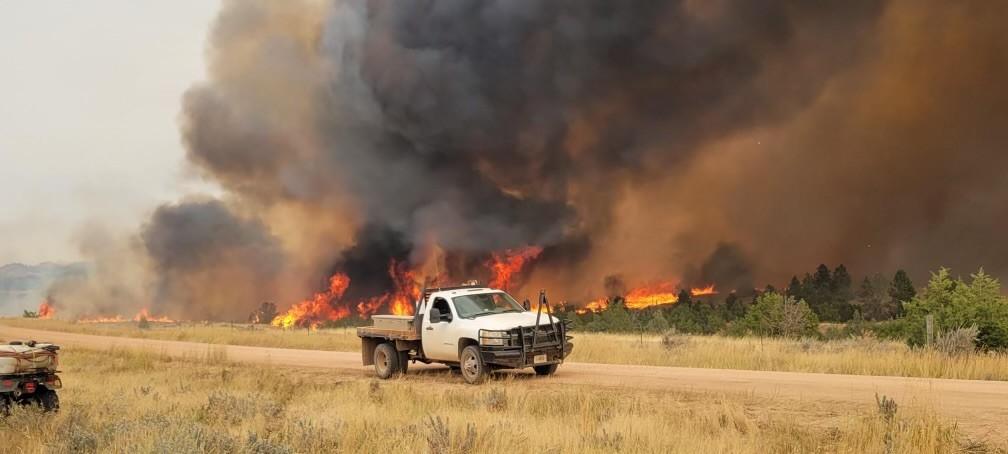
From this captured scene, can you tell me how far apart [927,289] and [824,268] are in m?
59.5

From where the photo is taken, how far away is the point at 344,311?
80.1 meters

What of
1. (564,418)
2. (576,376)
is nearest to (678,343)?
(576,376)

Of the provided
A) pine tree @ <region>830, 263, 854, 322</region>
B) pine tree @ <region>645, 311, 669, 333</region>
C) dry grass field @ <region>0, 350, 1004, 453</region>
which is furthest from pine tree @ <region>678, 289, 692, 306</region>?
dry grass field @ <region>0, 350, 1004, 453</region>

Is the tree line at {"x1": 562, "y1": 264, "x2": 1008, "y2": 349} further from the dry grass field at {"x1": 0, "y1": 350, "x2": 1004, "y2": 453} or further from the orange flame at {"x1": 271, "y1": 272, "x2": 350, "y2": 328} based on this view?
the orange flame at {"x1": 271, "y1": 272, "x2": 350, "y2": 328}

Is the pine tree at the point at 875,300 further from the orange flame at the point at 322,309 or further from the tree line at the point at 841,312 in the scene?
the orange flame at the point at 322,309

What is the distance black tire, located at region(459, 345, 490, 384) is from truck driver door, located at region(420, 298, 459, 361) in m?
0.34

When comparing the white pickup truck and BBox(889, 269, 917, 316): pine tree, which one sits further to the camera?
BBox(889, 269, 917, 316): pine tree

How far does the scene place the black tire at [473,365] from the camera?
15422 millimetres

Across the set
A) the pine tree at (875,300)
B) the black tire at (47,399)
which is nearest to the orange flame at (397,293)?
the pine tree at (875,300)

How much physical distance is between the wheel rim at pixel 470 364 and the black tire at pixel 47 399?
723 cm

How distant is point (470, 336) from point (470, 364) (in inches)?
21.9

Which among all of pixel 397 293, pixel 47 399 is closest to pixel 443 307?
pixel 47 399

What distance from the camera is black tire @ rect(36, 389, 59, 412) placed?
1127 centimetres

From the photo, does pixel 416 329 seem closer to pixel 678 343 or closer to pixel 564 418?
pixel 564 418
